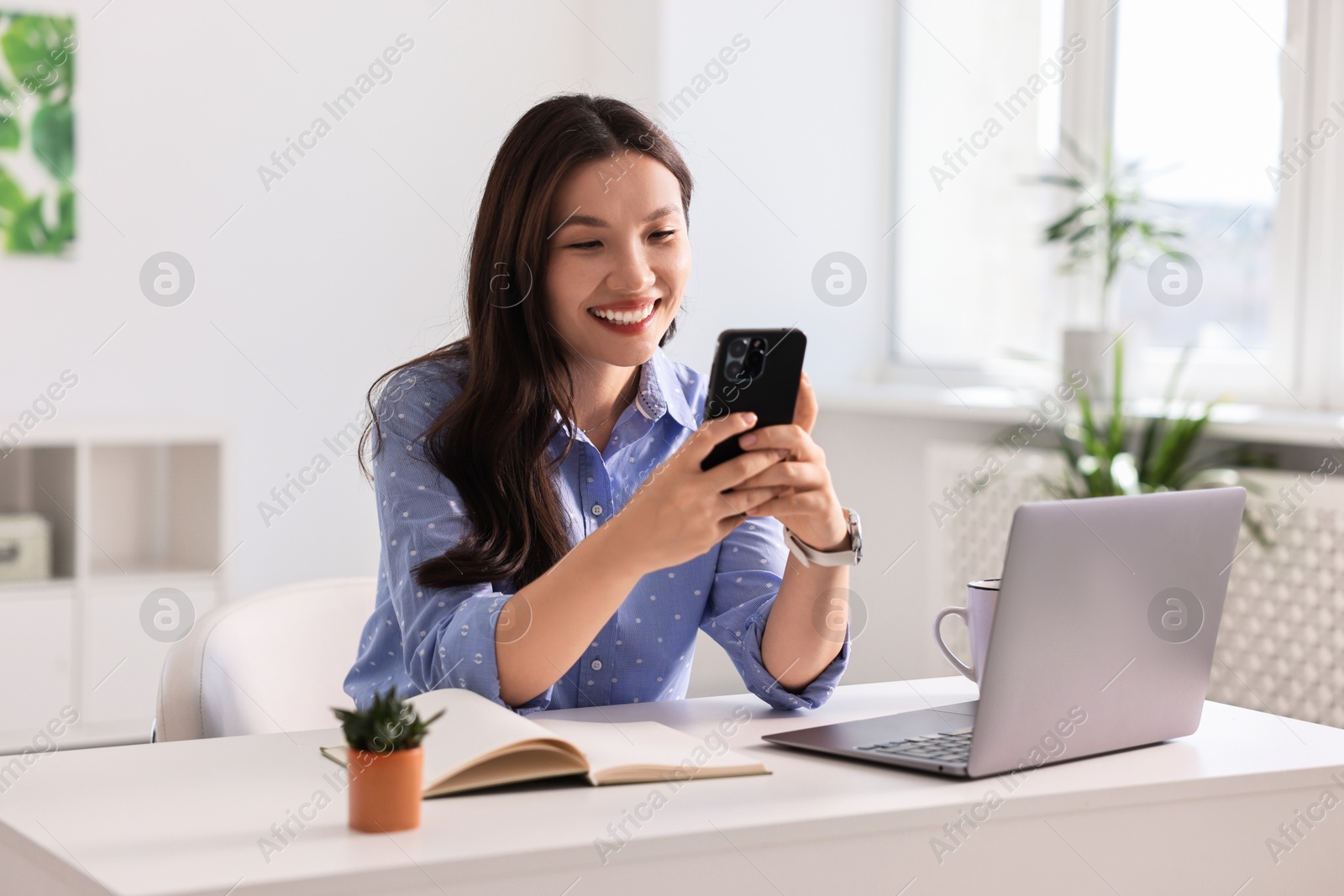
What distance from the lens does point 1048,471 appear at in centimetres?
337

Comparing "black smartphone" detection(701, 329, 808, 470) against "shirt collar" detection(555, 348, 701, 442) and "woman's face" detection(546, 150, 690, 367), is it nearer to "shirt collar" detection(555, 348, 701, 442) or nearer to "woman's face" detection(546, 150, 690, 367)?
"woman's face" detection(546, 150, 690, 367)

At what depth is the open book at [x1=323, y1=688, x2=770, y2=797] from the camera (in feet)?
3.29

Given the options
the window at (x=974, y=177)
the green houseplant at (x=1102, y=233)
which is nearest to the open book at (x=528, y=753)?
the green houseplant at (x=1102, y=233)

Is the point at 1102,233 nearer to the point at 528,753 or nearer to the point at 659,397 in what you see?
the point at 659,397

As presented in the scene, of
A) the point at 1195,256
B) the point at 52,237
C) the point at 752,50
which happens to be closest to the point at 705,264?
the point at 752,50

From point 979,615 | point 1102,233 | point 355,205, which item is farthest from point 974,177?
point 979,615

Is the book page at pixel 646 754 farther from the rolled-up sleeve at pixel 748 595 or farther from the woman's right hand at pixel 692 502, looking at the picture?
the rolled-up sleeve at pixel 748 595

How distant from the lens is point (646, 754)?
1088 mm

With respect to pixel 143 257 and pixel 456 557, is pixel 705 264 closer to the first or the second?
pixel 143 257

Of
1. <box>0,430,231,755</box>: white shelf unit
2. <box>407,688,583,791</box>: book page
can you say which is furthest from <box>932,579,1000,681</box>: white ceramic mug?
<box>0,430,231,755</box>: white shelf unit

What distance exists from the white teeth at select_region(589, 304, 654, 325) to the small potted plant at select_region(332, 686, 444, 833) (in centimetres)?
68

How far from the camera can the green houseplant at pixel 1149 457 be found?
9.71 feet

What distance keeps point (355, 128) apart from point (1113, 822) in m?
3.41

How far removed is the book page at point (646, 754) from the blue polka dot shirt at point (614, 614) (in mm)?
139
